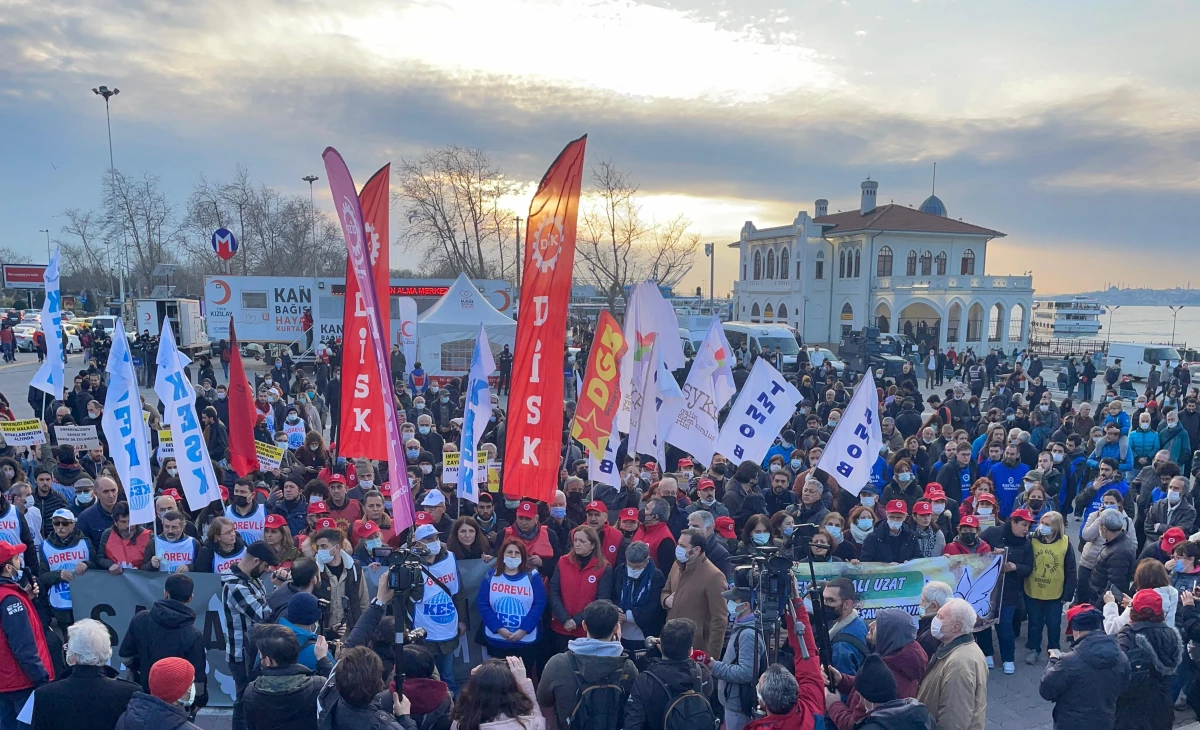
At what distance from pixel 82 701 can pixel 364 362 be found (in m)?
3.92

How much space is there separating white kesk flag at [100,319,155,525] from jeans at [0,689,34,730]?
2.02 meters

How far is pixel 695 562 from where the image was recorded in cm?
553

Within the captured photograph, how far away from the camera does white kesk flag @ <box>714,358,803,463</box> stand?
9594mm

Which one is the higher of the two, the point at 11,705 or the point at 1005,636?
the point at 11,705

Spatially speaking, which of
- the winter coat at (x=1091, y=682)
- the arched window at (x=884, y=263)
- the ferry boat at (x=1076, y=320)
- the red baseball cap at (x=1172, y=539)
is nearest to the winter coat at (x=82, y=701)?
the winter coat at (x=1091, y=682)

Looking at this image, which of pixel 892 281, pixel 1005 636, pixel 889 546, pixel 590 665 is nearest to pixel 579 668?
pixel 590 665

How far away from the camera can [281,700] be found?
3619mm

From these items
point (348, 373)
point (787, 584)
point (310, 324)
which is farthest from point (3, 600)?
point (310, 324)

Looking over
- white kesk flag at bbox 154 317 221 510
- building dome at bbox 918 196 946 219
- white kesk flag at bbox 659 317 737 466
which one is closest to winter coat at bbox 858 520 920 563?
white kesk flag at bbox 659 317 737 466

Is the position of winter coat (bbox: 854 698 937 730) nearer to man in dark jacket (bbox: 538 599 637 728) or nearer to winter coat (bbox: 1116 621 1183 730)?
man in dark jacket (bbox: 538 599 637 728)

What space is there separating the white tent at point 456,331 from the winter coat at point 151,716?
20.3 m

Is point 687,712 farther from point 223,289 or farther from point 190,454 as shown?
point 223,289

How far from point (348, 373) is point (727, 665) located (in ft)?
15.5

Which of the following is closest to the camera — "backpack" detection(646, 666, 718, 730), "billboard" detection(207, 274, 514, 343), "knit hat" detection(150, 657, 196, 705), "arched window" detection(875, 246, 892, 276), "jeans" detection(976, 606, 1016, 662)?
"knit hat" detection(150, 657, 196, 705)
